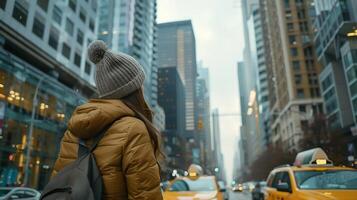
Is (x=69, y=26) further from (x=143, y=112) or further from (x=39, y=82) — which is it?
(x=143, y=112)

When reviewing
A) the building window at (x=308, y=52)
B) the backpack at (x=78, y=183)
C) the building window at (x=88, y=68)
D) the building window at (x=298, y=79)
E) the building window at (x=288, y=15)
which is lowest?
the backpack at (x=78, y=183)

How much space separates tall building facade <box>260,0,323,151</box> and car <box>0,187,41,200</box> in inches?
2651

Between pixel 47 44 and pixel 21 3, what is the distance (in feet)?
53.7

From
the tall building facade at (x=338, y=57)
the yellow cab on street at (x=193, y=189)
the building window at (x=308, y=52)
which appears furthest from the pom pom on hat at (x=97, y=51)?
the building window at (x=308, y=52)

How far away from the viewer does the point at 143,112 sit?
2.38 metres

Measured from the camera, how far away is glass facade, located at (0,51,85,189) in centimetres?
2038

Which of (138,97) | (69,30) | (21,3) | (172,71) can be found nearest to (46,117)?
(69,30)

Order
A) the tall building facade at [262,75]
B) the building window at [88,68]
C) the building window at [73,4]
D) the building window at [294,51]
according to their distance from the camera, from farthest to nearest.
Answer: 1. the tall building facade at [262,75]
2. the building window at [294,51]
3. the building window at [88,68]
4. the building window at [73,4]

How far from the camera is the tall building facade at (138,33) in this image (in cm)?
8744

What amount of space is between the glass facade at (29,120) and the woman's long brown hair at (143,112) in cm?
1559

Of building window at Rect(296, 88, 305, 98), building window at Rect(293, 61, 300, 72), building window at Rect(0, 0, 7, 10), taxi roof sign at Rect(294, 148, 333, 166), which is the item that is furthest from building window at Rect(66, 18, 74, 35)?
building window at Rect(293, 61, 300, 72)

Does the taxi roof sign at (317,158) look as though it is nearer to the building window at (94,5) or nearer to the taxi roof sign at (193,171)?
the taxi roof sign at (193,171)

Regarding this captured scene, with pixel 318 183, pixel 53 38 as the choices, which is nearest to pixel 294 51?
pixel 53 38

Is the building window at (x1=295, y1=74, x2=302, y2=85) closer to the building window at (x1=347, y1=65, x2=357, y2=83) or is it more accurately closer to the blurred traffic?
the building window at (x1=347, y1=65, x2=357, y2=83)
